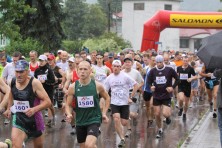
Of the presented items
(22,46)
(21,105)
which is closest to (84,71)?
(21,105)

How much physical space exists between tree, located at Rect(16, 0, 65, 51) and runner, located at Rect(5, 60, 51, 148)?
2632 centimetres

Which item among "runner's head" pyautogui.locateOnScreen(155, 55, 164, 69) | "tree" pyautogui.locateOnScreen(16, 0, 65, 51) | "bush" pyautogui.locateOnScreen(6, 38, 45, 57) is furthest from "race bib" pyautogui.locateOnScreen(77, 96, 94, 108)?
"tree" pyautogui.locateOnScreen(16, 0, 65, 51)

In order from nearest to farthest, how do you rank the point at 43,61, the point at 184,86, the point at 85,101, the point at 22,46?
the point at 85,101 → the point at 43,61 → the point at 184,86 → the point at 22,46

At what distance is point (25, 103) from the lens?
8.48m

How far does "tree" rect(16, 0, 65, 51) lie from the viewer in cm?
3494

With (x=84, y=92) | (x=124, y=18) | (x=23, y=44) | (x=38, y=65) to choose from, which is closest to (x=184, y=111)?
(x=38, y=65)

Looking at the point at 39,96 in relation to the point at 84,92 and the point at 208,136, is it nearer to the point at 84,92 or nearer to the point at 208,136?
the point at 84,92

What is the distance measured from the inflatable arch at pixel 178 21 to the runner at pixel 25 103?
20.0 meters

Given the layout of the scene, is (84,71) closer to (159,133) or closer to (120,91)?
(120,91)

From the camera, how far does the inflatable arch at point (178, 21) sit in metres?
A: 27.5

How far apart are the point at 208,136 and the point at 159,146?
5.71ft

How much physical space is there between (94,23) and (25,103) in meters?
80.1

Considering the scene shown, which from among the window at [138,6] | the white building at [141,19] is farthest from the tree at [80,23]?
the window at [138,6]

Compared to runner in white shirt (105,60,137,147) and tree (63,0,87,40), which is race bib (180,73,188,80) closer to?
runner in white shirt (105,60,137,147)
